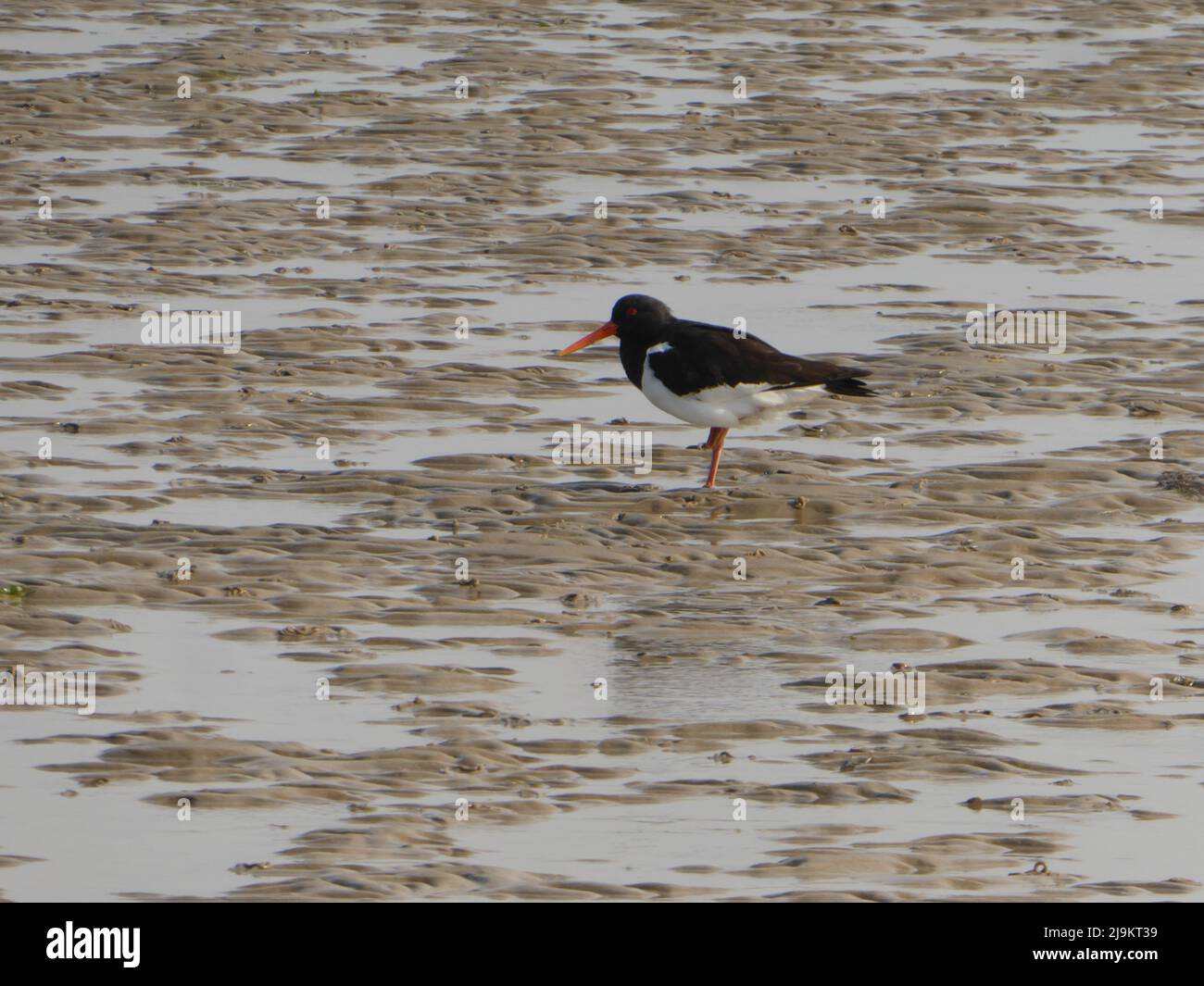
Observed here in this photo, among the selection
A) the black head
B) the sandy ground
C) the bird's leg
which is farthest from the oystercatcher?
the sandy ground

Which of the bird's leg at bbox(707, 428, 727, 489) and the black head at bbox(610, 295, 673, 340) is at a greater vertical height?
the black head at bbox(610, 295, 673, 340)

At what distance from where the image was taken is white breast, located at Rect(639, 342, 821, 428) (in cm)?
1118

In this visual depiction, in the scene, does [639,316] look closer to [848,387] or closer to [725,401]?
[725,401]

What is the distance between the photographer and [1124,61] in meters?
24.1

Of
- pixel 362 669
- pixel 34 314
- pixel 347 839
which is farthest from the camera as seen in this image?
pixel 34 314

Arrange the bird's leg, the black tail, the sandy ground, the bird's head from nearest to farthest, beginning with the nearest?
1. the sandy ground
2. the bird's leg
3. the black tail
4. the bird's head

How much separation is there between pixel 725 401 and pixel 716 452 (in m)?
0.24

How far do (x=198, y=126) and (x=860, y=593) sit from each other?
11.5 m

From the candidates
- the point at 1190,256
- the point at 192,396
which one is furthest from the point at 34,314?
the point at 1190,256

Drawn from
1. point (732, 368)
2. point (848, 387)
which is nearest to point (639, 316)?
point (732, 368)

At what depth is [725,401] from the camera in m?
11.2

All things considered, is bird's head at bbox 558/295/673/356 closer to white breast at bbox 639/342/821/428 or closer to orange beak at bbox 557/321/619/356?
orange beak at bbox 557/321/619/356
